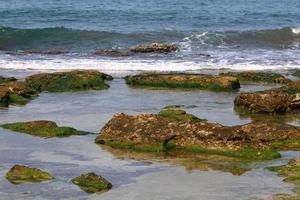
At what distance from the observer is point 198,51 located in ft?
101

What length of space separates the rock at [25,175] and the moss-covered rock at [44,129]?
9.21 feet

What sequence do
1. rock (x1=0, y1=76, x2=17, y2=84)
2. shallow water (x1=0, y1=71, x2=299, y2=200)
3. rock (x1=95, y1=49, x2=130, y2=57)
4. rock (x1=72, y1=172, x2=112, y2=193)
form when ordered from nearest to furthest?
1. shallow water (x1=0, y1=71, x2=299, y2=200)
2. rock (x1=72, y1=172, x2=112, y2=193)
3. rock (x1=0, y1=76, x2=17, y2=84)
4. rock (x1=95, y1=49, x2=130, y2=57)

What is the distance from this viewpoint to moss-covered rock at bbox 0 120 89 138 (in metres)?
13.7

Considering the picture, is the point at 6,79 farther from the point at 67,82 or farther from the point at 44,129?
the point at 44,129

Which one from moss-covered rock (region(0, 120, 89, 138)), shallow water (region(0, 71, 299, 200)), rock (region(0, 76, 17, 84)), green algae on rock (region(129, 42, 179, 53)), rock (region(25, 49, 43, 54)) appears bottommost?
shallow water (region(0, 71, 299, 200))

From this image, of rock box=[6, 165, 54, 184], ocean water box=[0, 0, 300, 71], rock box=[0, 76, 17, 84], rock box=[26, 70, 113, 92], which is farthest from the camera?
ocean water box=[0, 0, 300, 71]

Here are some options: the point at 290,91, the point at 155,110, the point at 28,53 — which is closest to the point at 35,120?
the point at 155,110

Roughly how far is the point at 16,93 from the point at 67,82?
2203 mm

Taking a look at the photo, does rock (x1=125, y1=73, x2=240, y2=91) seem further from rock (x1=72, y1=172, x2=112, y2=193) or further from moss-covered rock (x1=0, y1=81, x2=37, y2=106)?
rock (x1=72, y1=172, x2=112, y2=193)

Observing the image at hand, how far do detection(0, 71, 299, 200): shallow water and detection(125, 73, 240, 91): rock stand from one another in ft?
10.0

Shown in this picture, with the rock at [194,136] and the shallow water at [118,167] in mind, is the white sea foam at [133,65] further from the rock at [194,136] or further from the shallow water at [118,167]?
the rock at [194,136]

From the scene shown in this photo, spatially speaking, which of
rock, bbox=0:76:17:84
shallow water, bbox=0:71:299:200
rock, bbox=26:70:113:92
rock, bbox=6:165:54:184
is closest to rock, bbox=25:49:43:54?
rock, bbox=0:76:17:84

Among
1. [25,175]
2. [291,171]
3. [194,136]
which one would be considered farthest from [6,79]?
[291,171]

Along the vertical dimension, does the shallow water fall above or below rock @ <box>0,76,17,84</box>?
below
